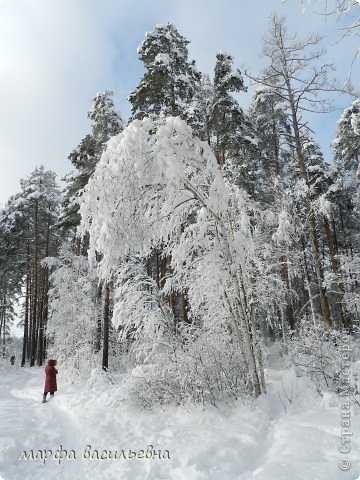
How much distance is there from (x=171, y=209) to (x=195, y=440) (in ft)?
14.9

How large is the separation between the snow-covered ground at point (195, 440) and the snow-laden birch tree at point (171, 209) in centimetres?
102

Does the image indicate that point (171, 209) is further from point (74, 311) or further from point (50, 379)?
point (74, 311)

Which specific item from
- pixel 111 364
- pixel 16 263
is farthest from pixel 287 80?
pixel 16 263

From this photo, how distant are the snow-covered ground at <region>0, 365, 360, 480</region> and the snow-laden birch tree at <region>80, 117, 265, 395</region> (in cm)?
102

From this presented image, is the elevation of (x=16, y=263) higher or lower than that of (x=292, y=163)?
lower

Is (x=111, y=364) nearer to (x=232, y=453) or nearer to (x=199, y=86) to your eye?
(x=232, y=453)

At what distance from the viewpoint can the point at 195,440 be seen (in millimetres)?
5844

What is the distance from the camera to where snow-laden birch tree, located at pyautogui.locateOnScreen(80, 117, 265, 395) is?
691 cm

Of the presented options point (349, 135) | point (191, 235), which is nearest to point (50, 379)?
point (191, 235)

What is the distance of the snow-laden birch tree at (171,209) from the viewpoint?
6.91 meters

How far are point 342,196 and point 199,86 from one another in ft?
37.9

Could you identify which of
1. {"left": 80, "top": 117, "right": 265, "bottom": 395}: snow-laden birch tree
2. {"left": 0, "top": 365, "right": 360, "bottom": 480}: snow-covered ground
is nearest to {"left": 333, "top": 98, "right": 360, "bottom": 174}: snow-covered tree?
{"left": 80, "top": 117, "right": 265, "bottom": 395}: snow-laden birch tree

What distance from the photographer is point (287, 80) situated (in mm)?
11367

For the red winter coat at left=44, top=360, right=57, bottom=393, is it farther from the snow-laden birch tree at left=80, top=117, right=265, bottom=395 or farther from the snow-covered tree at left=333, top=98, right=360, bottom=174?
the snow-covered tree at left=333, top=98, right=360, bottom=174
